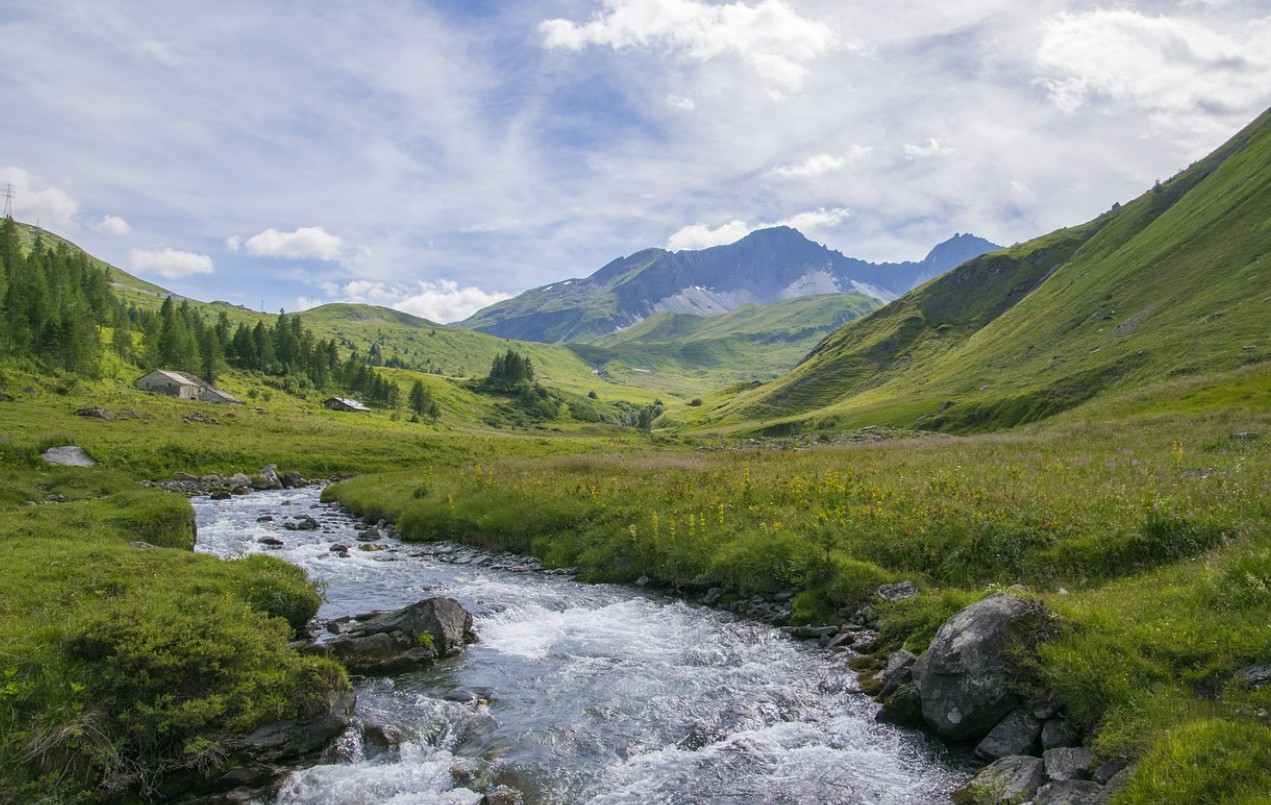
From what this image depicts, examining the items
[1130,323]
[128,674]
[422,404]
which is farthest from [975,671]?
[422,404]

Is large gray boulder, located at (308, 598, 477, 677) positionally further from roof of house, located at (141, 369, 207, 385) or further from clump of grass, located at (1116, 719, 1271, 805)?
roof of house, located at (141, 369, 207, 385)

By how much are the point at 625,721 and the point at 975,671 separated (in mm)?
7423

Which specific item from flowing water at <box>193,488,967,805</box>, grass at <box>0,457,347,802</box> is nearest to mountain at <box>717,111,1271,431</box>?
flowing water at <box>193,488,967,805</box>

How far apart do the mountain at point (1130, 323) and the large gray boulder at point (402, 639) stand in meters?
68.4

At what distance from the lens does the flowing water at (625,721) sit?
39.1 ft

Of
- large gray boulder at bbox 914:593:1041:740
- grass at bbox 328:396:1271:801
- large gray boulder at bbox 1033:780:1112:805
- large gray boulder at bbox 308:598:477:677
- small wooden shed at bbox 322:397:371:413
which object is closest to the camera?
large gray boulder at bbox 1033:780:1112:805

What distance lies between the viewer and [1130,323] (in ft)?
362

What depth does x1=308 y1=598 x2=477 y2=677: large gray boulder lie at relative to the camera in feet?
55.2

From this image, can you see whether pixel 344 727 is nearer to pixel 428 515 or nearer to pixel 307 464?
pixel 428 515

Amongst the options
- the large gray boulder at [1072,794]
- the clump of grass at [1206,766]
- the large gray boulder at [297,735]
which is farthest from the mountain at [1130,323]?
the large gray boulder at [297,735]

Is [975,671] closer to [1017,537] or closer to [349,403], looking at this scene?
[1017,537]

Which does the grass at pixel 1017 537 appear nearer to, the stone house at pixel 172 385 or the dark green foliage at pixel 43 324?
the dark green foliage at pixel 43 324

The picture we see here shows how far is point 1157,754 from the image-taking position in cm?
964

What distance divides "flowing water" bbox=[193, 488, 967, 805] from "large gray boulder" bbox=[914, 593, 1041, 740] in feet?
2.95
